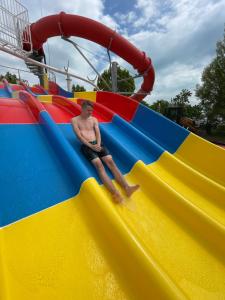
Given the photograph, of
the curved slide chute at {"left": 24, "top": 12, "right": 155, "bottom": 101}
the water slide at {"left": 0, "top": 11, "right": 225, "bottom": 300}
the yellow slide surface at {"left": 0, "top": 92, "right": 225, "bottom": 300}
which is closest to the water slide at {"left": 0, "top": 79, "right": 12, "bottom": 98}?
the curved slide chute at {"left": 24, "top": 12, "right": 155, "bottom": 101}

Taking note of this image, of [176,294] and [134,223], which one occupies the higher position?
[176,294]

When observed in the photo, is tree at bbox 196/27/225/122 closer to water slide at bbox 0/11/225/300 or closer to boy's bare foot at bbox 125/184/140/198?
water slide at bbox 0/11/225/300

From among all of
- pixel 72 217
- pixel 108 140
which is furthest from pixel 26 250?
pixel 108 140

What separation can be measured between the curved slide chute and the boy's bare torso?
4.74 m

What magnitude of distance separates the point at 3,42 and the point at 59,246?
3.32m

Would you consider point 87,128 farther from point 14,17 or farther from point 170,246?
point 14,17

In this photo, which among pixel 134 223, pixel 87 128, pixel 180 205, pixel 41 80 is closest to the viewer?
pixel 134 223

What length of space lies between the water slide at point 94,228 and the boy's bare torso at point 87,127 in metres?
0.18

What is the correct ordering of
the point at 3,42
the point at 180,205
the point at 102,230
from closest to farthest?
the point at 102,230 < the point at 180,205 < the point at 3,42

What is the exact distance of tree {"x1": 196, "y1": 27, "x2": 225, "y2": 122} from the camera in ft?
54.5

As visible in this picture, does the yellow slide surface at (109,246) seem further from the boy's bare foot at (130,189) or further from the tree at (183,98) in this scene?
the tree at (183,98)

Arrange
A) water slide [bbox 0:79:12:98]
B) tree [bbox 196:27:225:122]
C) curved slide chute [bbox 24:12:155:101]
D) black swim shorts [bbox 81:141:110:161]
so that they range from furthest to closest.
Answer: tree [bbox 196:27:225:122]
curved slide chute [bbox 24:12:155:101]
water slide [bbox 0:79:12:98]
black swim shorts [bbox 81:141:110:161]

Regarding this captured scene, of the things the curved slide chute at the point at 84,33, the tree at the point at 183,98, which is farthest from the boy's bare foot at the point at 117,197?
the tree at the point at 183,98

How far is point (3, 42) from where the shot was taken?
3180 mm
